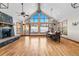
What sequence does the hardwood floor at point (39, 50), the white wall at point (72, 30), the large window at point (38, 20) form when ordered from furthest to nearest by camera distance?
the large window at point (38, 20)
the white wall at point (72, 30)
the hardwood floor at point (39, 50)

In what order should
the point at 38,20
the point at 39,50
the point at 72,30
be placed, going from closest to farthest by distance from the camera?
the point at 39,50, the point at 72,30, the point at 38,20

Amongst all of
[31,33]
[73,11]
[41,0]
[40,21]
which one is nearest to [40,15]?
[40,21]

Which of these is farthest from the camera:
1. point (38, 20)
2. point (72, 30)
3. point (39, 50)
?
point (38, 20)

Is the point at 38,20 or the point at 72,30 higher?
the point at 38,20

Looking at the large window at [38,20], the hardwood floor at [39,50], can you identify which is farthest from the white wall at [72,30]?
the large window at [38,20]

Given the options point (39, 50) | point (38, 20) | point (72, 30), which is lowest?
point (39, 50)

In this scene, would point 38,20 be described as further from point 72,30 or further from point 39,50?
point 39,50

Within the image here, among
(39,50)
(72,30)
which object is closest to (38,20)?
(72,30)

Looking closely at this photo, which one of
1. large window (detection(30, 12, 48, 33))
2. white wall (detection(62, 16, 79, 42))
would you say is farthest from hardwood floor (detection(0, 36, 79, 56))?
large window (detection(30, 12, 48, 33))

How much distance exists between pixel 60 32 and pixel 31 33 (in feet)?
18.8

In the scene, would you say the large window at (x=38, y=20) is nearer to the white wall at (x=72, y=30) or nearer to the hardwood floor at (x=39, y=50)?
the hardwood floor at (x=39, y=50)

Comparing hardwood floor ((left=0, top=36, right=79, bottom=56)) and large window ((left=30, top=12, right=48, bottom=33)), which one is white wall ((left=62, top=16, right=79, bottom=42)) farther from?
large window ((left=30, top=12, right=48, bottom=33))

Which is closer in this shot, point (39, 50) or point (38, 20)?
point (39, 50)

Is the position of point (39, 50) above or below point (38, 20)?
below
